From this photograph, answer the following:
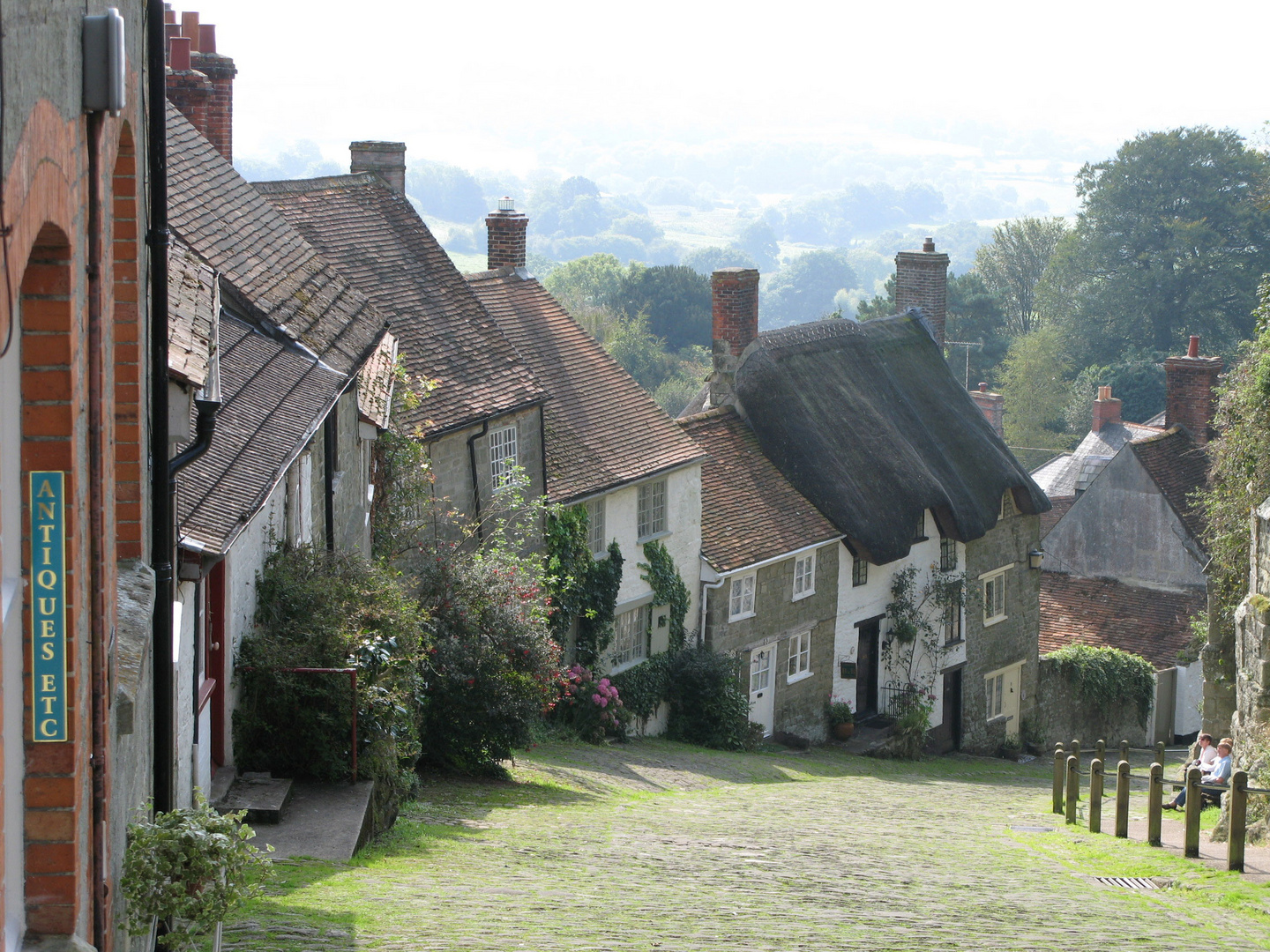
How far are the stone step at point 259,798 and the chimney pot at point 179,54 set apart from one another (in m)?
9.69

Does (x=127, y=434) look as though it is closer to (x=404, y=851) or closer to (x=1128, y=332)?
(x=404, y=851)

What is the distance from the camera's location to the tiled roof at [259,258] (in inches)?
540

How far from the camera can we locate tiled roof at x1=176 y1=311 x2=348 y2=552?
9.14 meters

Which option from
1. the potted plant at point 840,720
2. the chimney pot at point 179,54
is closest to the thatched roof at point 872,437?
the potted plant at point 840,720

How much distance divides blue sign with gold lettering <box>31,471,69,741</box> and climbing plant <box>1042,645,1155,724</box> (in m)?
29.2

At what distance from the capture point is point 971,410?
108 ft

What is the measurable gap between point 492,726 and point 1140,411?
65.8 metres

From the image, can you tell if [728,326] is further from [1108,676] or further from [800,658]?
[1108,676]

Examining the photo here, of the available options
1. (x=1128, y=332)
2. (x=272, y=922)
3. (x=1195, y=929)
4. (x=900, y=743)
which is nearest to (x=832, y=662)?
(x=900, y=743)

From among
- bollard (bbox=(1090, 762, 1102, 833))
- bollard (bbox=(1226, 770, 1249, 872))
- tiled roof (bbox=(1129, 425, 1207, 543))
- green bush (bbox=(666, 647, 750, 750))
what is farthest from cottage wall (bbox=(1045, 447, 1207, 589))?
bollard (bbox=(1226, 770, 1249, 872))

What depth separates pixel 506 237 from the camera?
1044 inches

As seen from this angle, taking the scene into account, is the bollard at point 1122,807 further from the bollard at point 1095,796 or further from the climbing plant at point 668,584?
the climbing plant at point 668,584

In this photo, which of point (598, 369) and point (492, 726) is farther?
point (598, 369)

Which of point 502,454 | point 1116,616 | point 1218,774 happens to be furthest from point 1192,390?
point 502,454
